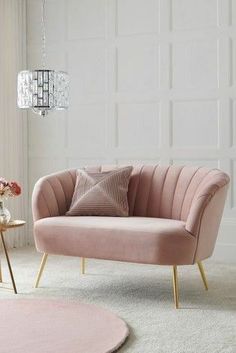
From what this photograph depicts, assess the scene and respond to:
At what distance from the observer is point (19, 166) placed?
604cm

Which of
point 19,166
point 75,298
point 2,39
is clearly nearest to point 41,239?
Answer: point 75,298

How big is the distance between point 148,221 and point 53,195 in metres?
0.74

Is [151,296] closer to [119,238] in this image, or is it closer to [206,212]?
[119,238]

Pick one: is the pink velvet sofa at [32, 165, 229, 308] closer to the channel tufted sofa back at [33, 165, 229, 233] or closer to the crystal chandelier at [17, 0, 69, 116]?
the channel tufted sofa back at [33, 165, 229, 233]

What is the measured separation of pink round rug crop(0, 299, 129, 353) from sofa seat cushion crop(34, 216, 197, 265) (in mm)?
400

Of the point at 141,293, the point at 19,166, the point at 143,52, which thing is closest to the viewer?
the point at 141,293

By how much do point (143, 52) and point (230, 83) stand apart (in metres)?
0.81

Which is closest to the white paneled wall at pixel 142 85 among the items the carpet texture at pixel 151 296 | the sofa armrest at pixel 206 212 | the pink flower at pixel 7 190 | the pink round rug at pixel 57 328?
the carpet texture at pixel 151 296

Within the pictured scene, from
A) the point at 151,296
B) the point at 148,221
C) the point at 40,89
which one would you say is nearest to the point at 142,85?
the point at 40,89

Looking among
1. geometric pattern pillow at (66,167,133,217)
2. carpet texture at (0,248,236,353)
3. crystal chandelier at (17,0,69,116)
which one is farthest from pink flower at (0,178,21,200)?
crystal chandelier at (17,0,69,116)

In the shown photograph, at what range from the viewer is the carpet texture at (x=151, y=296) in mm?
3037

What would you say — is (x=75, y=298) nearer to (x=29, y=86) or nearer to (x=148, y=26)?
(x=29, y=86)

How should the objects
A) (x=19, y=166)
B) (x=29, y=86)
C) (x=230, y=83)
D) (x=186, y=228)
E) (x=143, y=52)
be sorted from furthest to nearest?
(x=19, y=166)
(x=143, y=52)
(x=230, y=83)
(x=29, y=86)
(x=186, y=228)

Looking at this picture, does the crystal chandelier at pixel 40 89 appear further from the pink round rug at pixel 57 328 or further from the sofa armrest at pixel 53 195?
the pink round rug at pixel 57 328
